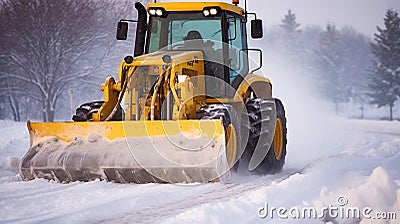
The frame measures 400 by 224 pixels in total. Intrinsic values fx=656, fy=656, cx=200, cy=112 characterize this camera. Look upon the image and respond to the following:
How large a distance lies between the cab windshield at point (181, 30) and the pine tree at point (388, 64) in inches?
1301

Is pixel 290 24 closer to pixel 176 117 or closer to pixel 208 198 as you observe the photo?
pixel 176 117

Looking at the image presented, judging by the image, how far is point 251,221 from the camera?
5523 mm

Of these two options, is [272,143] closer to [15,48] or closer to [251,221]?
[251,221]

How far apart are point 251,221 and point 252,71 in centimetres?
555

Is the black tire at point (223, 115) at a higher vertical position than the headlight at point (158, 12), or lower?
lower

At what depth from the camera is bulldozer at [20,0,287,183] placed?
8.12 m

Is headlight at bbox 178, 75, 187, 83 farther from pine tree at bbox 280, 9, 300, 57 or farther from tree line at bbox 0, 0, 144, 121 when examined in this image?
pine tree at bbox 280, 9, 300, 57

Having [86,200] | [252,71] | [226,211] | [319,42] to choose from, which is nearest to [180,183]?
[86,200]

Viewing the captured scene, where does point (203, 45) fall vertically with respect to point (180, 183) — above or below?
above

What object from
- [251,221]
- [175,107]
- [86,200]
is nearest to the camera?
[251,221]

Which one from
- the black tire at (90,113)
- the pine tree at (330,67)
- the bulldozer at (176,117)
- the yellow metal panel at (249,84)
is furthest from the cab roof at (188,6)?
the pine tree at (330,67)

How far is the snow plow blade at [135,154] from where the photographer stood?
803cm

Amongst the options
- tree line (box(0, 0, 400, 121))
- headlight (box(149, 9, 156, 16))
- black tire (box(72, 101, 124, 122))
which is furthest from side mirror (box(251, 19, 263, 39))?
tree line (box(0, 0, 400, 121))

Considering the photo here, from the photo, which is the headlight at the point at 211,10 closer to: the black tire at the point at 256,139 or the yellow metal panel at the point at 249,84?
the yellow metal panel at the point at 249,84
